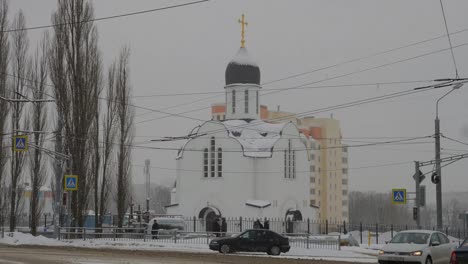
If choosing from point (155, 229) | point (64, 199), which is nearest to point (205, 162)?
point (155, 229)

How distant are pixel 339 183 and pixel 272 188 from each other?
7642 centimetres

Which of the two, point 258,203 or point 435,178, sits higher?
point 435,178

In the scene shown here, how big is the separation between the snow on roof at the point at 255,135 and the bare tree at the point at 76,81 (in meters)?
19.4

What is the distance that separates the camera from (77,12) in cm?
4475

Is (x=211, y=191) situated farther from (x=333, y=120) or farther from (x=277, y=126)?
(x=333, y=120)

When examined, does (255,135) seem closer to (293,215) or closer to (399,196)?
(293,215)

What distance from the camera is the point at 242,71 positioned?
2516 inches

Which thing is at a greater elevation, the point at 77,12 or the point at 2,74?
the point at 77,12

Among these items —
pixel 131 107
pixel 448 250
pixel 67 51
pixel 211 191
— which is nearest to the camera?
pixel 448 250

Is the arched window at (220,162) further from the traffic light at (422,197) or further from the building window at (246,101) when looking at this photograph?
A: the traffic light at (422,197)

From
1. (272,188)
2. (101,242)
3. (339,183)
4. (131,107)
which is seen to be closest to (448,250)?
(101,242)

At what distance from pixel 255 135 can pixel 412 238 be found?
131ft

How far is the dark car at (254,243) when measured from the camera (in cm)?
3394

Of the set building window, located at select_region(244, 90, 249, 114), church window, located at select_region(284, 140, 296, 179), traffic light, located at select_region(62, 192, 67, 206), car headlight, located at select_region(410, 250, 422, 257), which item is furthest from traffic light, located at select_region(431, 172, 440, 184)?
building window, located at select_region(244, 90, 249, 114)
